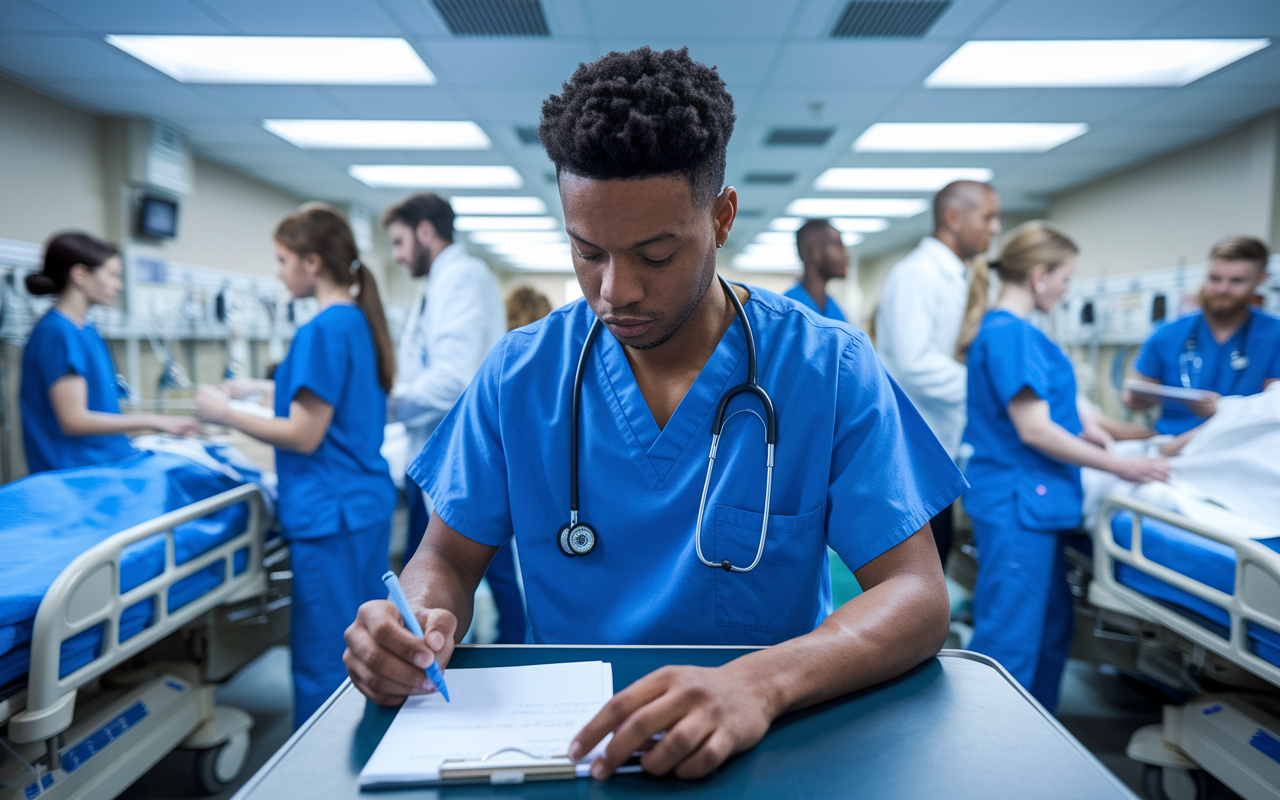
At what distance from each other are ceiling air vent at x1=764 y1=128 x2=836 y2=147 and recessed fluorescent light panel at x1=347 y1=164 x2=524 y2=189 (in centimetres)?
198

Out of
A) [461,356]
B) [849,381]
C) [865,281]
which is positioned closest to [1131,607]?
[849,381]

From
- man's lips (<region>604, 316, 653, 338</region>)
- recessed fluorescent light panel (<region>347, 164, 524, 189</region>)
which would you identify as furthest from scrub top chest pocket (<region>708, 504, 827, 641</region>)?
recessed fluorescent light panel (<region>347, 164, 524, 189</region>)

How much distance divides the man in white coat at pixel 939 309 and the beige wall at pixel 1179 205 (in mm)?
2276

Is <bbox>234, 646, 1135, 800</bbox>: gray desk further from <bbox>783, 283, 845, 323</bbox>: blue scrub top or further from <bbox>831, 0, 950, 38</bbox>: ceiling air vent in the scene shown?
<bbox>831, 0, 950, 38</bbox>: ceiling air vent

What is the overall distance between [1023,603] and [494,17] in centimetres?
293

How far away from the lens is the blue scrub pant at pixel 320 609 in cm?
176

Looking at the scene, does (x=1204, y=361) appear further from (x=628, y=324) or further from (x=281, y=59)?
(x=281, y=59)

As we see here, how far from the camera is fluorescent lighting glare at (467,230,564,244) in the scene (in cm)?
802

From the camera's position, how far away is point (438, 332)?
2.41m

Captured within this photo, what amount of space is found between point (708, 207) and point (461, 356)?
166 cm

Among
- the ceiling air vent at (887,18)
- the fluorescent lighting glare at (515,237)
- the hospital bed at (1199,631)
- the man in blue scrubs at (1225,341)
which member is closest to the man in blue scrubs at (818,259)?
the ceiling air vent at (887,18)

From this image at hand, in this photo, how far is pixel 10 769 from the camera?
1.25 metres

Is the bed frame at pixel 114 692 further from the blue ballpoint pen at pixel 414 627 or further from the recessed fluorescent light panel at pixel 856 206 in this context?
the recessed fluorescent light panel at pixel 856 206

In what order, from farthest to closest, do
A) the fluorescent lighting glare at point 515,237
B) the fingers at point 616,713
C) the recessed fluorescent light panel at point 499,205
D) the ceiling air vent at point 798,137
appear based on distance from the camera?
the fluorescent lighting glare at point 515,237
the recessed fluorescent light panel at point 499,205
the ceiling air vent at point 798,137
the fingers at point 616,713
